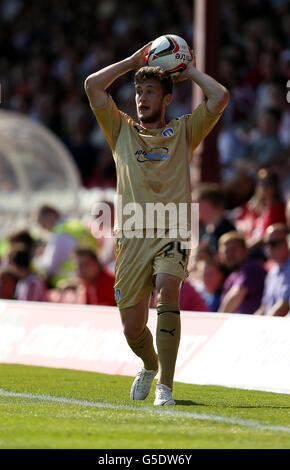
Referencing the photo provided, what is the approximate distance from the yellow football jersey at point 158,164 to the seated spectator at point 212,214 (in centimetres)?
438

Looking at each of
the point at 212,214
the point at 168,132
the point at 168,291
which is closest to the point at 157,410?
the point at 168,291

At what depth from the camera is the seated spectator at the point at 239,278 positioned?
10070 millimetres

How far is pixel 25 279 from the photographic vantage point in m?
11.9

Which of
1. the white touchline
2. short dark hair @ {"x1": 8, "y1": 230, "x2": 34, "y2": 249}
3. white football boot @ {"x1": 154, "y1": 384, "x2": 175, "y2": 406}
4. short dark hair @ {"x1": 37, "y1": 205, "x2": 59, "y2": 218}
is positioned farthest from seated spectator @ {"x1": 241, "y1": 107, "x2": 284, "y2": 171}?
white football boot @ {"x1": 154, "y1": 384, "x2": 175, "y2": 406}

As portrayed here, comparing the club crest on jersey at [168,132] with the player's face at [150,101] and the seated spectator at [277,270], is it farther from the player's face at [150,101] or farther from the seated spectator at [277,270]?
the seated spectator at [277,270]

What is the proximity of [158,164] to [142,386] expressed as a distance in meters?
1.49

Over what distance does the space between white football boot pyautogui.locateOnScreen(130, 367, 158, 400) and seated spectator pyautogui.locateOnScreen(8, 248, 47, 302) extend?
16.4 ft

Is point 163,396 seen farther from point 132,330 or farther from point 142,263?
point 142,263

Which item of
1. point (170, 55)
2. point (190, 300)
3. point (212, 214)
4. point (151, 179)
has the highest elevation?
point (212, 214)

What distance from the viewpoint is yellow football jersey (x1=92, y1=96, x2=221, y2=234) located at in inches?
260

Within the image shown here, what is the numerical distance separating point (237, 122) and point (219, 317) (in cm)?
808

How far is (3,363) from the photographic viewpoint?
9477mm
